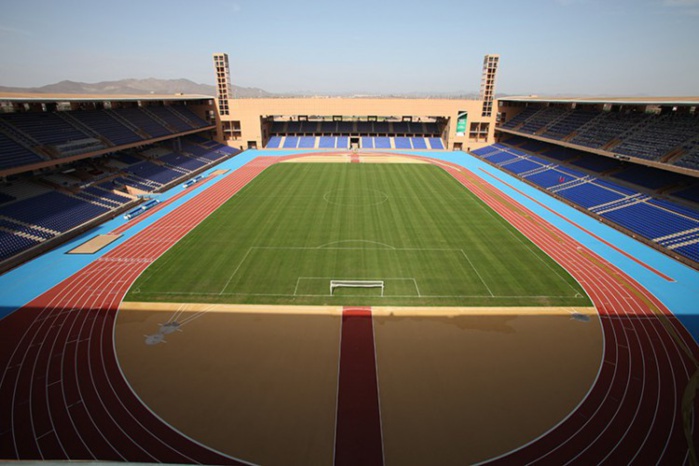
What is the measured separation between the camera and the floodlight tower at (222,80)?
51.0 m

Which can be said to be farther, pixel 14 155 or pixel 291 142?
pixel 291 142

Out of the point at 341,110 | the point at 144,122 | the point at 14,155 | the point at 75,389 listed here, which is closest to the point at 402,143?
the point at 341,110

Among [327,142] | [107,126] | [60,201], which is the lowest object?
[60,201]

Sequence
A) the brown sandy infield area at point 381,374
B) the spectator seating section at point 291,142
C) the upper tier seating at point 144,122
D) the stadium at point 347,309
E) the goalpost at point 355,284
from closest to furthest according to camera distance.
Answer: the brown sandy infield area at point 381,374 < the stadium at point 347,309 < the goalpost at point 355,284 < the upper tier seating at point 144,122 < the spectator seating section at point 291,142

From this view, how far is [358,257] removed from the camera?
1875 centimetres

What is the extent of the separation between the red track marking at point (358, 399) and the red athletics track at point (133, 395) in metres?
0.34

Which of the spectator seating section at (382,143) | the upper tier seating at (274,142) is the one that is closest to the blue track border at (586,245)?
the upper tier seating at (274,142)

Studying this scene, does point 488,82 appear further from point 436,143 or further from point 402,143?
point 402,143

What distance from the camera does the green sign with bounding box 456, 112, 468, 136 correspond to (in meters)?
53.5

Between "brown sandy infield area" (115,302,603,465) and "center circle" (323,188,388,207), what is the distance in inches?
590

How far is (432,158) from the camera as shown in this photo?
48.7 meters

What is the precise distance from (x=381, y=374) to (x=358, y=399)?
1.22 m

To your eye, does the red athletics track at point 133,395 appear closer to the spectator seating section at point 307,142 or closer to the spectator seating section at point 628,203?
the spectator seating section at point 628,203

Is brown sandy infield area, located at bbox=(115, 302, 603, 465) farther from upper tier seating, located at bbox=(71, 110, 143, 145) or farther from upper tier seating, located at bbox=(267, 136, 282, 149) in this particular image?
upper tier seating, located at bbox=(267, 136, 282, 149)
